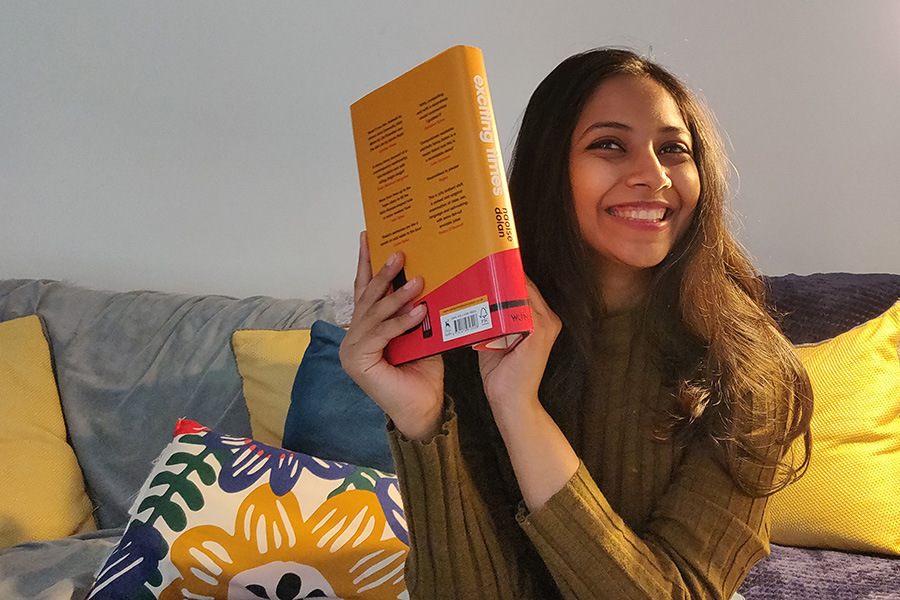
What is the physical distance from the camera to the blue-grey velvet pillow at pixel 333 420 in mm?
1393

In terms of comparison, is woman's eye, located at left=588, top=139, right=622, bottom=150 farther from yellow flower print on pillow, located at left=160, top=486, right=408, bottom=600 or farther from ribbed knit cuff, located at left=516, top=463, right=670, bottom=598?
yellow flower print on pillow, located at left=160, top=486, right=408, bottom=600

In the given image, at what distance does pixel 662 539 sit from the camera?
854 millimetres

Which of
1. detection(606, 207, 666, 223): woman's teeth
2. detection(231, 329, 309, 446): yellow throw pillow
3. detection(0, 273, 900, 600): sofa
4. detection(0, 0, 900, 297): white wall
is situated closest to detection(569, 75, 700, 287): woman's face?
detection(606, 207, 666, 223): woman's teeth

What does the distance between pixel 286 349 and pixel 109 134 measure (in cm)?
82

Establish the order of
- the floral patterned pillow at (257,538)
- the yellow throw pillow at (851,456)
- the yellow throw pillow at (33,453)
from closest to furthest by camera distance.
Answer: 1. the floral patterned pillow at (257,538)
2. the yellow throw pillow at (851,456)
3. the yellow throw pillow at (33,453)

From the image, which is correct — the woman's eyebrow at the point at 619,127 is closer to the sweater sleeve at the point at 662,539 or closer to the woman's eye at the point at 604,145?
the woman's eye at the point at 604,145

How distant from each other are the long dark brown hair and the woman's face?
0.05 ft

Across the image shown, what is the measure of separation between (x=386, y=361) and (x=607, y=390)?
1.04 feet

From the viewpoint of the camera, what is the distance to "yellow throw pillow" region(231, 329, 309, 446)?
5.21ft

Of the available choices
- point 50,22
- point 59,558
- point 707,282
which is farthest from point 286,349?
point 50,22

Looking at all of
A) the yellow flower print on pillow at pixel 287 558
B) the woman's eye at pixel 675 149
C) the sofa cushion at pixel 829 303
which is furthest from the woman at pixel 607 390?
the sofa cushion at pixel 829 303

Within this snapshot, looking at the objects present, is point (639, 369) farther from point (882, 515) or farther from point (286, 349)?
point (286, 349)

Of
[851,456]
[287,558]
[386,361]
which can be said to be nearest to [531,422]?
[386,361]

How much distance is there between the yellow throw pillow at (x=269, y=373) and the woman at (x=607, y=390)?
72 cm
